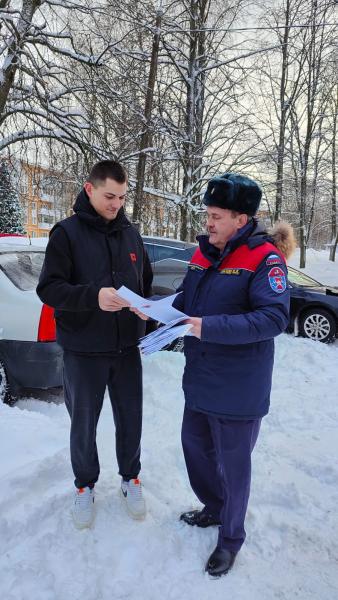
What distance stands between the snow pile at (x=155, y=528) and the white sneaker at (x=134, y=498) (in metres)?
0.05

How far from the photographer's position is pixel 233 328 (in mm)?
1750

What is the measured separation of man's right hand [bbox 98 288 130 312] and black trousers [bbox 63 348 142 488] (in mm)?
351

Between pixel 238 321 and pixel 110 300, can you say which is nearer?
pixel 238 321

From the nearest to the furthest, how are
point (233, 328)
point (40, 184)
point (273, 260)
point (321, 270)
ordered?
point (233, 328) → point (273, 260) → point (40, 184) → point (321, 270)

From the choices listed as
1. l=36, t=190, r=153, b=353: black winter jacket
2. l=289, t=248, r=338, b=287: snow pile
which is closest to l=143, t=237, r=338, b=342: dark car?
l=36, t=190, r=153, b=353: black winter jacket

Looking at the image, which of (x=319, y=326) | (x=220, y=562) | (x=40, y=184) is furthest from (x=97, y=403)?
(x=40, y=184)

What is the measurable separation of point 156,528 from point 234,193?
5.73ft

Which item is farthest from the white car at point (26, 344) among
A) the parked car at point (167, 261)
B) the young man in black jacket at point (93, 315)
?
the parked car at point (167, 261)

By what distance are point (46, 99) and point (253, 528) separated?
259 inches

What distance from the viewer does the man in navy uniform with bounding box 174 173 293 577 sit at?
179 cm

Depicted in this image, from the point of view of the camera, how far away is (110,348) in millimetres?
2234

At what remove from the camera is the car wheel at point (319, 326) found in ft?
23.4

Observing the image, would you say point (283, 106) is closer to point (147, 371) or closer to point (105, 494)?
point (147, 371)

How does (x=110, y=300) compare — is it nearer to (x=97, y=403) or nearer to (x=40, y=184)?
(x=97, y=403)
